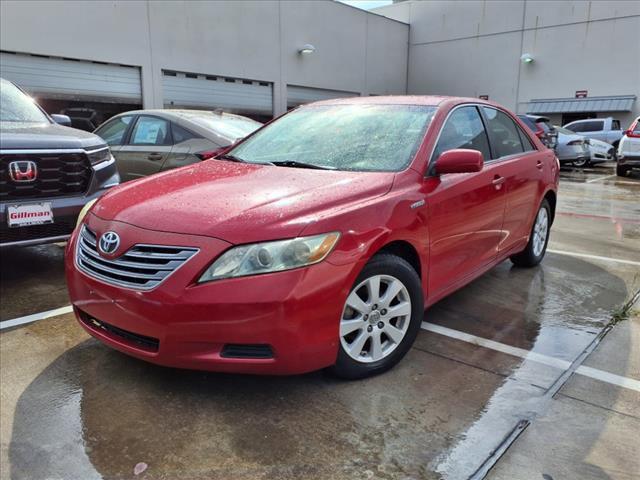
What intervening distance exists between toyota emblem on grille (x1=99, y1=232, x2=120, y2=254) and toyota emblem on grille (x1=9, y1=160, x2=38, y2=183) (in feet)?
6.58

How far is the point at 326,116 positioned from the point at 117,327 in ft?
6.76

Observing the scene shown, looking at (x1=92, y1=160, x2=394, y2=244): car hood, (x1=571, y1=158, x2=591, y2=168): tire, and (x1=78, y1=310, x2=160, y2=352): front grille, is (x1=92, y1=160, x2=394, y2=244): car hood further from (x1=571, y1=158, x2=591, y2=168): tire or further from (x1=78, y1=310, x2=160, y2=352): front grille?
(x1=571, y1=158, x2=591, y2=168): tire

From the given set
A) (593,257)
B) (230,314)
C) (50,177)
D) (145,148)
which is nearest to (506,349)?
(230,314)

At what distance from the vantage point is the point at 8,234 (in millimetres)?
4152

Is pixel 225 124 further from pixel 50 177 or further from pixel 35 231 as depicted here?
pixel 35 231

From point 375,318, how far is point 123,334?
128 cm

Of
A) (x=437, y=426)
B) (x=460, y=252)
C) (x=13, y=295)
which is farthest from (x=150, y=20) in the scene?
(x=437, y=426)

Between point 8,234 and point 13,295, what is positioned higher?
point 8,234

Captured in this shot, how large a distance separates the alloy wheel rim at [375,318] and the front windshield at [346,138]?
2.34 feet

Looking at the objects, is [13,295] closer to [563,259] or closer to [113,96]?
[563,259]

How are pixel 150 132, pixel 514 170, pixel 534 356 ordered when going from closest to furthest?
pixel 534 356
pixel 514 170
pixel 150 132

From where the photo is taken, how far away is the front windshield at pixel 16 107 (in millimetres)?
5012

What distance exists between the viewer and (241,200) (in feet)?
8.82

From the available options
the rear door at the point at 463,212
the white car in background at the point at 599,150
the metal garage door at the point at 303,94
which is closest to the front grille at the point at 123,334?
the rear door at the point at 463,212
